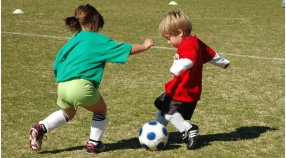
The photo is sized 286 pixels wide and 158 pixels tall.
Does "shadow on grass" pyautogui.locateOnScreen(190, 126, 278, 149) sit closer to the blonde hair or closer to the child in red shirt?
the child in red shirt

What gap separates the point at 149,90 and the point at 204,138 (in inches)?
79.1

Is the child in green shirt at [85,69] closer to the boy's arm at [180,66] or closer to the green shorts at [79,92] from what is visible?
the green shorts at [79,92]

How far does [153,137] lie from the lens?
15.3 feet

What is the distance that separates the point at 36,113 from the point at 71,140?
1061 millimetres

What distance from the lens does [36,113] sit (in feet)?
19.4

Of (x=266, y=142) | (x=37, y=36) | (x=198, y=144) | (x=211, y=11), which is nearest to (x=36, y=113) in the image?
(x=198, y=144)

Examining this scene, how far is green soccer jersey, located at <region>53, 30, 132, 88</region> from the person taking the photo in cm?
445

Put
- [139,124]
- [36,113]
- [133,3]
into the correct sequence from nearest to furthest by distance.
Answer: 1. [139,124]
2. [36,113]
3. [133,3]

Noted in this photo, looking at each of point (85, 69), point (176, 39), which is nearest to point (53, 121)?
point (85, 69)

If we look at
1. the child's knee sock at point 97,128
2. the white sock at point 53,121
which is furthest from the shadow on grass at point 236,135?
the white sock at point 53,121

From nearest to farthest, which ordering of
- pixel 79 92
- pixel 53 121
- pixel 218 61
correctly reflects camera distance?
pixel 79 92, pixel 53 121, pixel 218 61

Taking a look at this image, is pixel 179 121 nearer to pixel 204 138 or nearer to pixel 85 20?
pixel 204 138

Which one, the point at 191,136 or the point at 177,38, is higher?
the point at 177,38

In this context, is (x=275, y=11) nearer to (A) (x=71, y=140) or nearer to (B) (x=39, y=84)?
(B) (x=39, y=84)
